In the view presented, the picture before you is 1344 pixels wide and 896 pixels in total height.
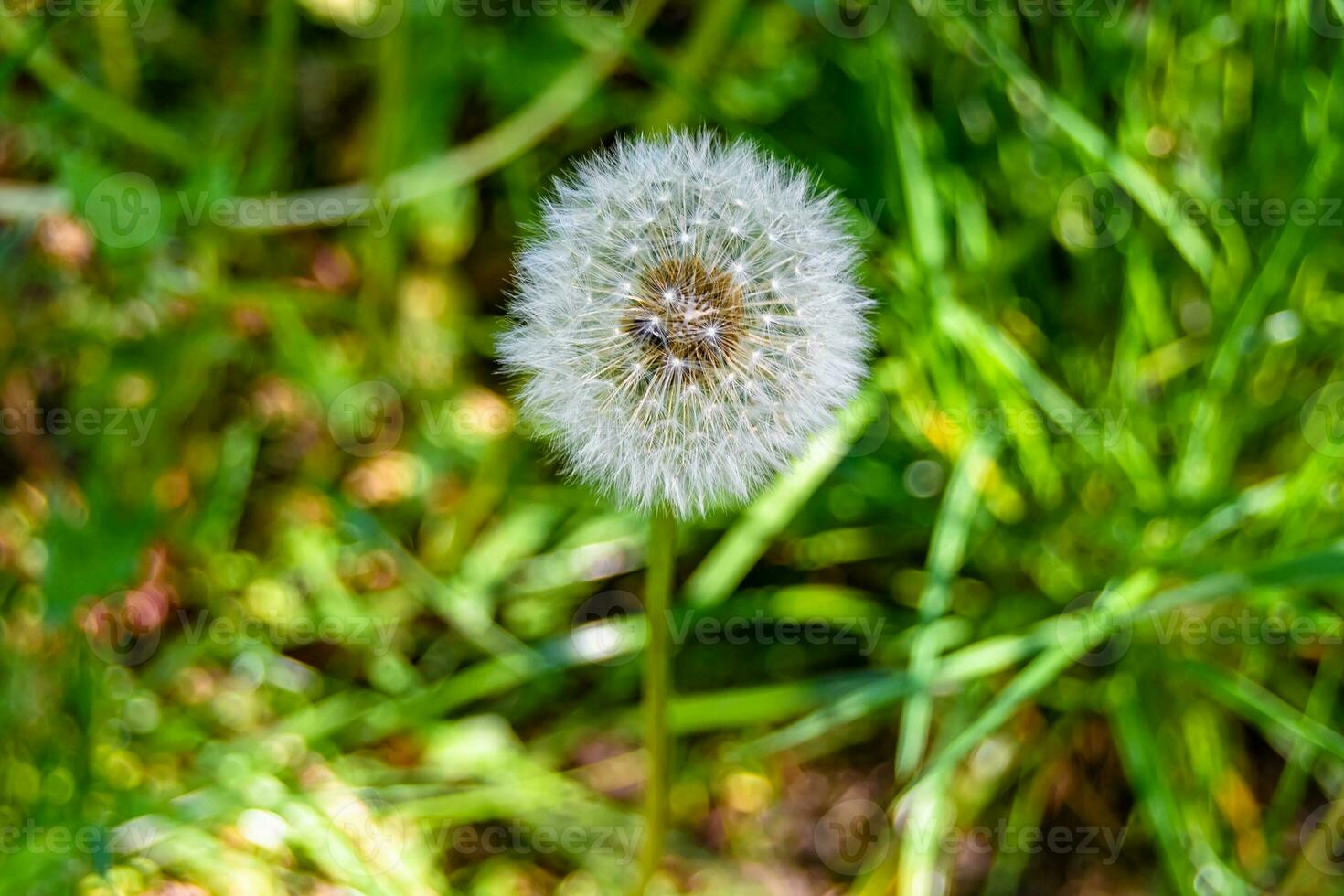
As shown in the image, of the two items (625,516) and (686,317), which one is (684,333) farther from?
(625,516)

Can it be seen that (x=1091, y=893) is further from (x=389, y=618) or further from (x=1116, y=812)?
(x=389, y=618)

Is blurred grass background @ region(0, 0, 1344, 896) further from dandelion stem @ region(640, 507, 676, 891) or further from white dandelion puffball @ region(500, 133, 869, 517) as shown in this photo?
white dandelion puffball @ region(500, 133, 869, 517)

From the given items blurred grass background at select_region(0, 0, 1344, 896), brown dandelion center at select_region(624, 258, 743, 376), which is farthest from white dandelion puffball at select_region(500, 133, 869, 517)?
blurred grass background at select_region(0, 0, 1344, 896)

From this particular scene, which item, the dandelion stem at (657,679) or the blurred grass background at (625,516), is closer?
the dandelion stem at (657,679)

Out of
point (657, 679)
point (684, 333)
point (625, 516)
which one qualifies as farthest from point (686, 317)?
point (625, 516)

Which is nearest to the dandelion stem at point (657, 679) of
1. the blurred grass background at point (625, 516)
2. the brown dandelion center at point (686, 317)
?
the brown dandelion center at point (686, 317)

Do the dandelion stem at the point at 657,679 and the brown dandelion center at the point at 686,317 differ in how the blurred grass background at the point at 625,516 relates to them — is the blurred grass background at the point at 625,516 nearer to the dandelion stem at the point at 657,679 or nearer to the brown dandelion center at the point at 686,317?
the dandelion stem at the point at 657,679
